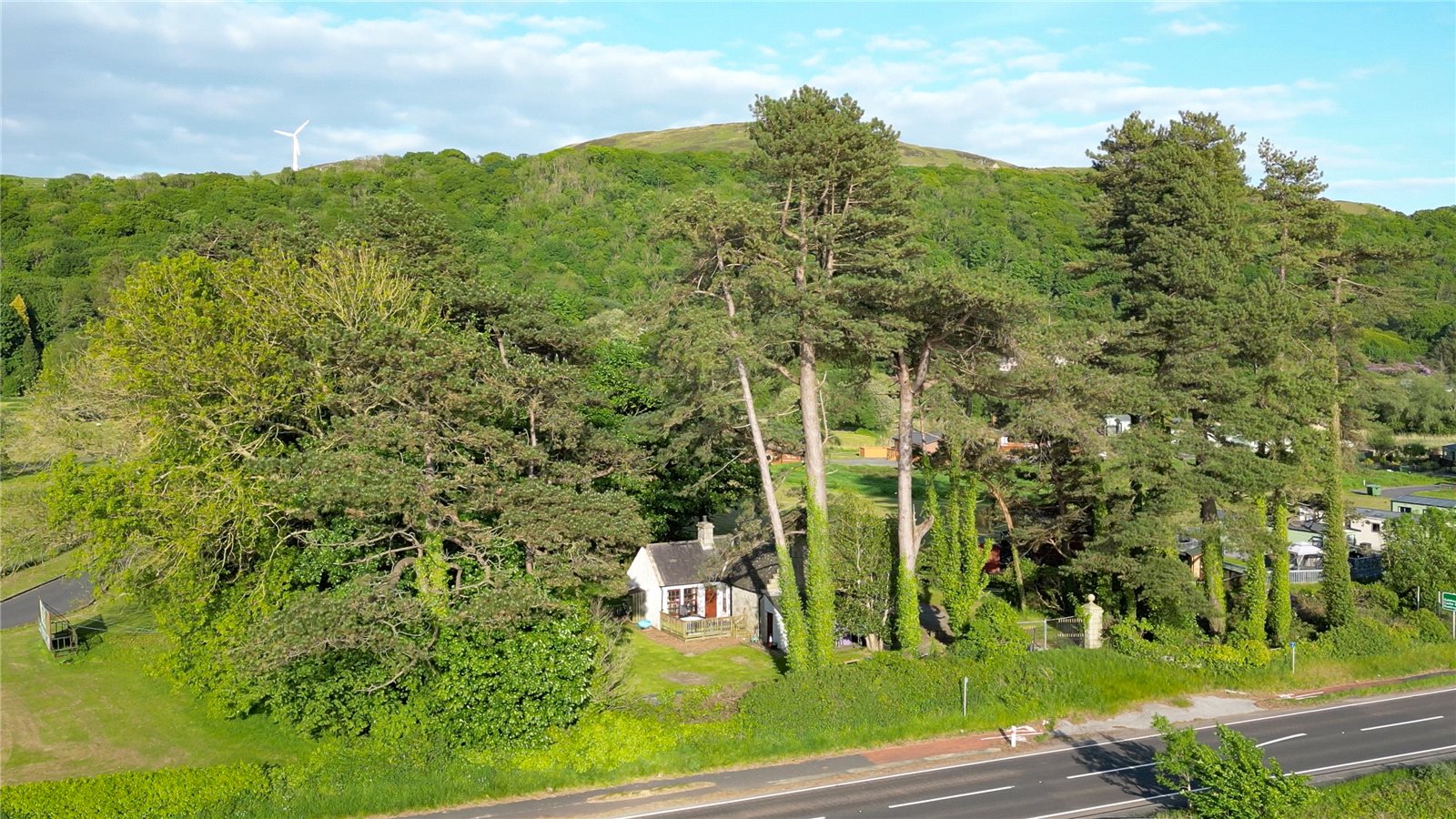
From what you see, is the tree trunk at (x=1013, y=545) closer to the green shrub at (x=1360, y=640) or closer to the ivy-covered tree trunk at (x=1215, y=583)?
the ivy-covered tree trunk at (x=1215, y=583)

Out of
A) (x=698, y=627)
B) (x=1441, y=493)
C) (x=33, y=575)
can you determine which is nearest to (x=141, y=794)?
(x=698, y=627)

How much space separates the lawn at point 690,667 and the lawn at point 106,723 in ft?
32.1

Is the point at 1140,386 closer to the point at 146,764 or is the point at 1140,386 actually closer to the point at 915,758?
the point at 915,758

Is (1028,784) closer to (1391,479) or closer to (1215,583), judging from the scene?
(1215,583)

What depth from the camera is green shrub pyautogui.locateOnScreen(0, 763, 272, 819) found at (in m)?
17.3

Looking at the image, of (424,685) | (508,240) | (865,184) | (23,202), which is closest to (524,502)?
(424,685)

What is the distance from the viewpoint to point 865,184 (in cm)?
2794

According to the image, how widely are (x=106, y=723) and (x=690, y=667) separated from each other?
52.9 feet

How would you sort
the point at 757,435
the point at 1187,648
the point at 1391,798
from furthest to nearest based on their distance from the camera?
the point at 1187,648
the point at 757,435
the point at 1391,798

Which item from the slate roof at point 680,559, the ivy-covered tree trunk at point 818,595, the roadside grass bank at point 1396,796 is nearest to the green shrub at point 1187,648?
the roadside grass bank at point 1396,796

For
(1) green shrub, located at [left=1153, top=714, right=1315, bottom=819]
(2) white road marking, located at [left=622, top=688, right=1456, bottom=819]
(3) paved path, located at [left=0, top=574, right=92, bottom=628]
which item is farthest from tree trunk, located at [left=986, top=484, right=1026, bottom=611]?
(3) paved path, located at [left=0, top=574, right=92, bottom=628]

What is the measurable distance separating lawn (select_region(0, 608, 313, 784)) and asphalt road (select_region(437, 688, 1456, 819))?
27.0 ft

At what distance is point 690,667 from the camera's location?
1186 inches

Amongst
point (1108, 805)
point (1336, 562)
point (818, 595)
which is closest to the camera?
point (1108, 805)
